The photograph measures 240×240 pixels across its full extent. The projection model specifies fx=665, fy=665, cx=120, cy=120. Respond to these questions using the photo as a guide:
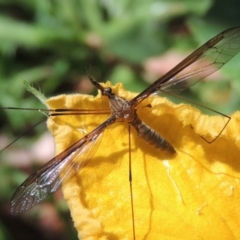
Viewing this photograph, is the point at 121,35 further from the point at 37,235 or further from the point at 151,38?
the point at 37,235

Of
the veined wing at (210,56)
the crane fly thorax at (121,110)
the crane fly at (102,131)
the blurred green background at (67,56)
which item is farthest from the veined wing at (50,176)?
the blurred green background at (67,56)

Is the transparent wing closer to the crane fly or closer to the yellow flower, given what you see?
the crane fly

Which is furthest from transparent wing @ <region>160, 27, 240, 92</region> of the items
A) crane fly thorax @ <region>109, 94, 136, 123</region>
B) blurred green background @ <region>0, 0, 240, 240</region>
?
blurred green background @ <region>0, 0, 240, 240</region>

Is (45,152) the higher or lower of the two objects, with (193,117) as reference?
higher

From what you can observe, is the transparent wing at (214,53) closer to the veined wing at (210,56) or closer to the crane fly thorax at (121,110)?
the veined wing at (210,56)

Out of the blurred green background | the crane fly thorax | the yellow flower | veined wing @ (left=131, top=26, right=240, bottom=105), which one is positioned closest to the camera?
the yellow flower

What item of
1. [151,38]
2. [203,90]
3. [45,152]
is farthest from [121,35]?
[45,152]

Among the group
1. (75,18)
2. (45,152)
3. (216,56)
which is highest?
(75,18)
